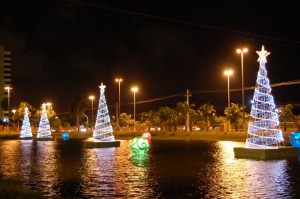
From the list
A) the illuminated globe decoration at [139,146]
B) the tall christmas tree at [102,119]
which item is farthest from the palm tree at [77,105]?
the illuminated globe decoration at [139,146]

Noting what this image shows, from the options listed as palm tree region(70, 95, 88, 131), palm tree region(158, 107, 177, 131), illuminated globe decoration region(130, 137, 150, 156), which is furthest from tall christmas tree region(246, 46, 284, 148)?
palm tree region(70, 95, 88, 131)

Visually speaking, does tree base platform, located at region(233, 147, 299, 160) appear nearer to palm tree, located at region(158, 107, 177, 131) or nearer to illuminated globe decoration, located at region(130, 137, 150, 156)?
illuminated globe decoration, located at region(130, 137, 150, 156)

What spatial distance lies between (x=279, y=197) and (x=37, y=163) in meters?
14.3

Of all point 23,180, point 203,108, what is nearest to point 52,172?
point 23,180

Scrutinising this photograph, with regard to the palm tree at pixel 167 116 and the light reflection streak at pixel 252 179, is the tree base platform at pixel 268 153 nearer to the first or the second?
the light reflection streak at pixel 252 179

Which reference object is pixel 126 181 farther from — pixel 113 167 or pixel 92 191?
pixel 113 167

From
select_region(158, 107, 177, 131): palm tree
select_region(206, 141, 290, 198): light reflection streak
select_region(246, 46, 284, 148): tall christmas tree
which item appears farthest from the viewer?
select_region(158, 107, 177, 131): palm tree

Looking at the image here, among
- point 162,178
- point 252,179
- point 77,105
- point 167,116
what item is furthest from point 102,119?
point 77,105

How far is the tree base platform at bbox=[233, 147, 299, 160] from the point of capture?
23.7 m

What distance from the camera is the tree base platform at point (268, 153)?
23.7m

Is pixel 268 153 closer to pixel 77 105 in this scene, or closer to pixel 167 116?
pixel 167 116

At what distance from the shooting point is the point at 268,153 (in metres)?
23.8

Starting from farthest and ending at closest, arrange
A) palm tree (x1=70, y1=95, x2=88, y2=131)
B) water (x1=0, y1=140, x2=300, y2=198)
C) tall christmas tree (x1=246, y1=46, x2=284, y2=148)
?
1. palm tree (x1=70, y1=95, x2=88, y2=131)
2. tall christmas tree (x1=246, y1=46, x2=284, y2=148)
3. water (x1=0, y1=140, x2=300, y2=198)

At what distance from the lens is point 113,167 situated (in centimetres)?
2077
